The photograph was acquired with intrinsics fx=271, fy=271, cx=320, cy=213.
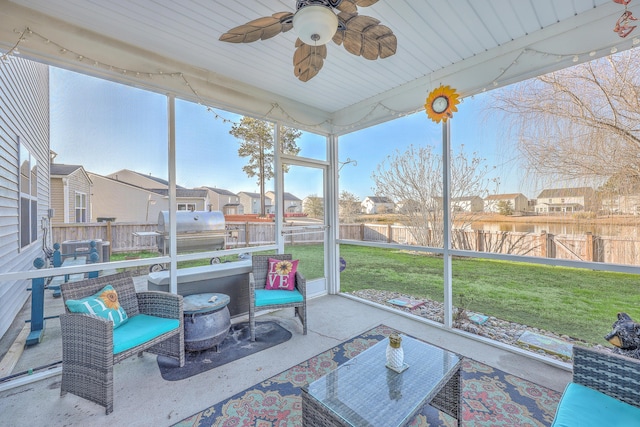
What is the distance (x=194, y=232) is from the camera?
3232mm

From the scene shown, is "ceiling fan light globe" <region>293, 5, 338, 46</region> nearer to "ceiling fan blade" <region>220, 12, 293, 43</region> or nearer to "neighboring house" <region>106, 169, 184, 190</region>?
"ceiling fan blade" <region>220, 12, 293, 43</region>

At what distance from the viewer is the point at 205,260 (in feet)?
11.0

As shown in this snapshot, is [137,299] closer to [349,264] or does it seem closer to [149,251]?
[149,251]

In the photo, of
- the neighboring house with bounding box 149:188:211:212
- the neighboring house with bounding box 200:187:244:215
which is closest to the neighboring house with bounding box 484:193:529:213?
the neighboring house with bounding box 200:187:244:215

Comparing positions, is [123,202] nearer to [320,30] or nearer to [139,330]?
[139,330]

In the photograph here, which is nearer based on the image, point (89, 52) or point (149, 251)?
point (89, 52)

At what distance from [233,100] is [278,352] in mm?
2994

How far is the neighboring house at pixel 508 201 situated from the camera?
2762 millimetres

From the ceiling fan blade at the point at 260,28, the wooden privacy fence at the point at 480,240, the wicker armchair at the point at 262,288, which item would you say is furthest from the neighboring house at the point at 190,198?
the ceiling fan blade at the point at 260,28

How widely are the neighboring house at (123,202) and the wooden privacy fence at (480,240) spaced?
3.1 inches

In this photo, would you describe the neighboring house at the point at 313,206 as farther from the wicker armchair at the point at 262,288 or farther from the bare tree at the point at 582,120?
the bare tree at the point at 582,120

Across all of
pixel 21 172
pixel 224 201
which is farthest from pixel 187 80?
pixel 21 172

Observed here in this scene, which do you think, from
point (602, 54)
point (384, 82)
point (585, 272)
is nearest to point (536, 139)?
point (602, 54)

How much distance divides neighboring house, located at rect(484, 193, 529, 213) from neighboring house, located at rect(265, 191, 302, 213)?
2516 millimetres
